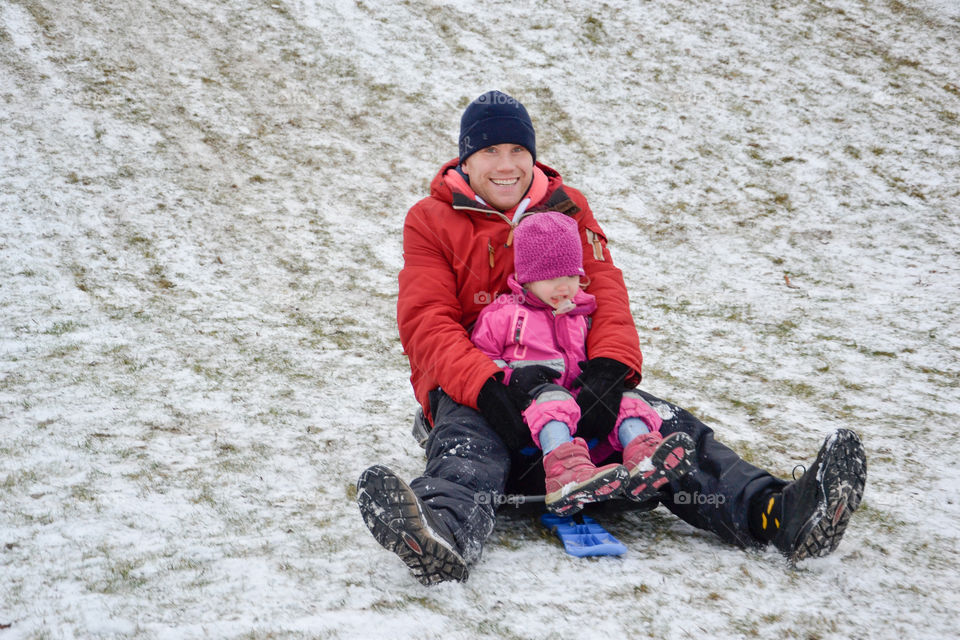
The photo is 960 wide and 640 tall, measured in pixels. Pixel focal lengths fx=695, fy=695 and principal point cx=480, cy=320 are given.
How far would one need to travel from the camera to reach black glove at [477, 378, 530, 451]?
301cm

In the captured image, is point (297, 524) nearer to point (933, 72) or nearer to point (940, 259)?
point (940, 259)

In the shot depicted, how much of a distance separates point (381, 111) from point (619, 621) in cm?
857

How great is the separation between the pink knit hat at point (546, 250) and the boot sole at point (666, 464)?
37.2 inches

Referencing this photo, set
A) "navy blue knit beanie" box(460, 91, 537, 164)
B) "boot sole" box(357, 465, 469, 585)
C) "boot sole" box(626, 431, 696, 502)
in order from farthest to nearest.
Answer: "navy blue knit beanie" box(460, 91, 537, 164)
"boot sole" box(626, 431, 696, 502)
"boot sole" box(357, 465, 469, 585)

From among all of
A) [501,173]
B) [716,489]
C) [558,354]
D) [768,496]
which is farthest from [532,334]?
[768,496]

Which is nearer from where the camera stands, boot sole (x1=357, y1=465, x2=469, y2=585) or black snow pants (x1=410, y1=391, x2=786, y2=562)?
boot sole (x1=357, y1=465, x2=469, y2=585)

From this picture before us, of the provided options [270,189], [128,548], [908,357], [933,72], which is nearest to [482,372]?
[128,548]

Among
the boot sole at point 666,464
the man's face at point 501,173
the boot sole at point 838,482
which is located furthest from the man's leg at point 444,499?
the boot sole at point 838,482

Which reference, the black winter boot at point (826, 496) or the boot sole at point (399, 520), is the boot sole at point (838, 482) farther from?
the boot sole at point (399, 520)

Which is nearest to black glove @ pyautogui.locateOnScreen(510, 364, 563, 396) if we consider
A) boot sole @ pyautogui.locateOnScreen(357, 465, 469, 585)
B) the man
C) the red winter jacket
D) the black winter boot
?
the man

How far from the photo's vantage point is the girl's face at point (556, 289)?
3219mm

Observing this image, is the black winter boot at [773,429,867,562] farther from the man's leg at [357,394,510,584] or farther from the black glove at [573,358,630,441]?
the man's leg at [357,394,510,584]

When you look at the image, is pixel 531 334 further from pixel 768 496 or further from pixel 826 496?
pixel 826 496

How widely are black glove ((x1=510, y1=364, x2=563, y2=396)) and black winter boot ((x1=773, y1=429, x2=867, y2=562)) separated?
42.3 inches
